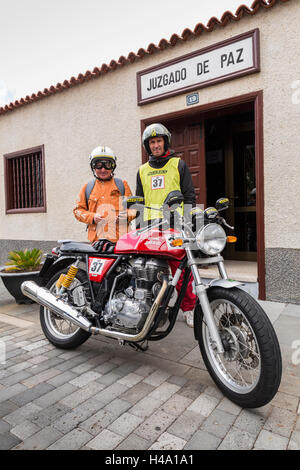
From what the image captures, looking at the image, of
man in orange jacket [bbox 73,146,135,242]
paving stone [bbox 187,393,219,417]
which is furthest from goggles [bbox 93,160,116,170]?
paving stone [bbox 187,393,219,417]

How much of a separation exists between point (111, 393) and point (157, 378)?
14.9 inches

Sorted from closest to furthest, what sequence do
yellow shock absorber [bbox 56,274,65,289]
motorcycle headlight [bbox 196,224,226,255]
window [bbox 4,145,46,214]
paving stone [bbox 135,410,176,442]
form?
1. paving stone [bbox 135,410,176,442]
2. motorcycle headlight [bbox 196,224,226,255]
3. yellow shock absorber [bbox 56,274,65,289]
4. window [bbox 4,145,46,214]

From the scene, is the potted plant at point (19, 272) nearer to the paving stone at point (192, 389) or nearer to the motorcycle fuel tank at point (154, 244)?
the motorcycle fuel tank at point (154, 244)

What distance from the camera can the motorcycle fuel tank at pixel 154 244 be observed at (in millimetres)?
2281

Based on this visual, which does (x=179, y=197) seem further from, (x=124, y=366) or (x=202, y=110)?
(x=202, y=110)

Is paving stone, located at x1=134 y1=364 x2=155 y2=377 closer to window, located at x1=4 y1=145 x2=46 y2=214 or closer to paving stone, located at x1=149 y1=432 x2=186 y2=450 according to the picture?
paving stone, located at x1=149 y1=432 x2=186 y2=450

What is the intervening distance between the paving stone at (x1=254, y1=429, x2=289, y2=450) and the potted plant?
344 centimetres

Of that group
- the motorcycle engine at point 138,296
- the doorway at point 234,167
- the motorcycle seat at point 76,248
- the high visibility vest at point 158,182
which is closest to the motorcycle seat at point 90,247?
the motorcycle seat at point 76,248

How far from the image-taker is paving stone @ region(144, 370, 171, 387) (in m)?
2.39

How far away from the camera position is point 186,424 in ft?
6.17

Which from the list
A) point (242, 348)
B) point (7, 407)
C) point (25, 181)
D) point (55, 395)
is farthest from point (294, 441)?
point (25, 181)

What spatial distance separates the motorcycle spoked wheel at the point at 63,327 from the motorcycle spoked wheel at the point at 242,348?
3.80 ft

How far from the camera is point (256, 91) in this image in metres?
4.40
